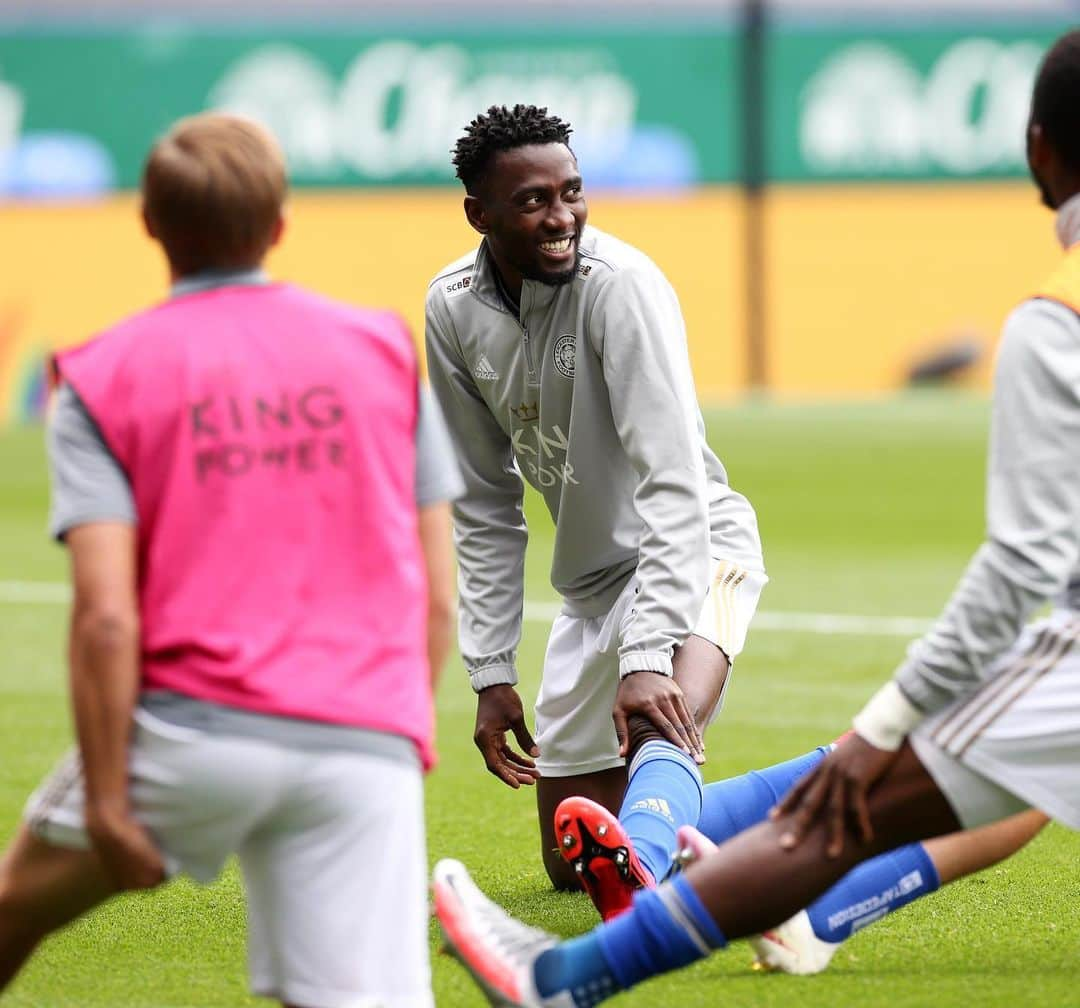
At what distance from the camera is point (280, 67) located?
25.2m

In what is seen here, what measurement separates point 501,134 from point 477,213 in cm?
23

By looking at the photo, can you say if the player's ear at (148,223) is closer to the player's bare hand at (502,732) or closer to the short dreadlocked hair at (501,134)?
the short dreadlocked hair at (501,134)

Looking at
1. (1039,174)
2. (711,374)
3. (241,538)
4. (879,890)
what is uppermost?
(1039,174)

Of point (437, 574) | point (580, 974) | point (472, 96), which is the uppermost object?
point (437, 574)

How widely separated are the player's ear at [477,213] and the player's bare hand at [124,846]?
2.33 m

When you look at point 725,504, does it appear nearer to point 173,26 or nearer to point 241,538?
point 241,538

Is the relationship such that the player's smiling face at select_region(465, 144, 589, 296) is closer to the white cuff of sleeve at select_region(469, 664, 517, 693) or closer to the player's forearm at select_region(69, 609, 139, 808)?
the white cuff of sleeve at select_region(469, 664, 517, 693)

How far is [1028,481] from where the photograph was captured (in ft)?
10.8

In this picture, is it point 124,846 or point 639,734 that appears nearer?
point 124,846

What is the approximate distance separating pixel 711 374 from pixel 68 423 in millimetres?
22569

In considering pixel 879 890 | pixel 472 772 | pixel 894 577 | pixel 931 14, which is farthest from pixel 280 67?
pixel 879 890

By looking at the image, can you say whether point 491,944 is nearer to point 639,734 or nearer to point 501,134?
point 639,734

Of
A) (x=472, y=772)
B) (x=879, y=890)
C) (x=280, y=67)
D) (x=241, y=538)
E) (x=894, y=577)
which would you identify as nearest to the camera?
(x=241, y=538)

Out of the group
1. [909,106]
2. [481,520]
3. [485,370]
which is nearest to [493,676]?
[481,520]
